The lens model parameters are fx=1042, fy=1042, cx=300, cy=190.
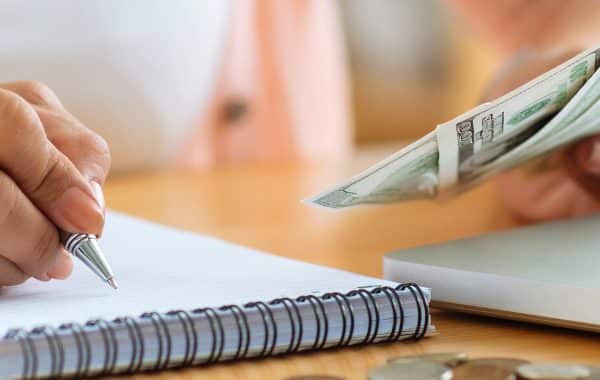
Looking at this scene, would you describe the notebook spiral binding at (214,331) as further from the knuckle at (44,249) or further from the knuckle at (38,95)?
the knuckle at (38,95)

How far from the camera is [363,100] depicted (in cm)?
383

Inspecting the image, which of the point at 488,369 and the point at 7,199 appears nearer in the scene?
the point at 488,369

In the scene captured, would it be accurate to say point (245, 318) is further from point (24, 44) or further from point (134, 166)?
point (134, 166)

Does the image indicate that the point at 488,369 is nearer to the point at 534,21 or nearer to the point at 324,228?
the point at 324,228

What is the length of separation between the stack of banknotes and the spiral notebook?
6 cm

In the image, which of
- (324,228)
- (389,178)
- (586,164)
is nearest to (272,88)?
(324,228)

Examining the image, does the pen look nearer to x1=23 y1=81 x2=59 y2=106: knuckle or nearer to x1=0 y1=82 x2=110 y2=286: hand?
x1=0 y1=82 x2=110 y2=286: hand

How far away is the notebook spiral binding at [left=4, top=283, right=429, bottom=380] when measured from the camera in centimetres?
44

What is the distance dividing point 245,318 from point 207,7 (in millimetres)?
1120

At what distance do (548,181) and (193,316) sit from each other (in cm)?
53

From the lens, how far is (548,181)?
0.92 metres

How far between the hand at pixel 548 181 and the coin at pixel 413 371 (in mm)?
401

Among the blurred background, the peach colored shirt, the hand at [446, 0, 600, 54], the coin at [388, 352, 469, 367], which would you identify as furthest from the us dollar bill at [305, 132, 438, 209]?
the blurred background

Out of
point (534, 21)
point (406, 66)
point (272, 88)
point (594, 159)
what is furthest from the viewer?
point (406, 66)
